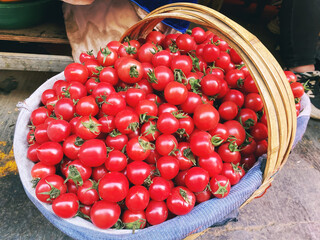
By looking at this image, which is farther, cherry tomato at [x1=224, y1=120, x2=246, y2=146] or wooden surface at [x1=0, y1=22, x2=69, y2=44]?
wooden surface at [x1=0, y1=22, x2=69, y2=44]

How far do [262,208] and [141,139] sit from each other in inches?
37.3

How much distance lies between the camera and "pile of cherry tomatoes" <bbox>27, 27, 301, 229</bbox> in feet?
2.63

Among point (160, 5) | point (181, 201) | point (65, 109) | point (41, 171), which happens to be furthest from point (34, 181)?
point (160, 5)

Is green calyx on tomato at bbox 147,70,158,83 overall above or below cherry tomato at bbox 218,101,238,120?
above

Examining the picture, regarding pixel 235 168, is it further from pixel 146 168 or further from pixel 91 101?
pixel 91 101

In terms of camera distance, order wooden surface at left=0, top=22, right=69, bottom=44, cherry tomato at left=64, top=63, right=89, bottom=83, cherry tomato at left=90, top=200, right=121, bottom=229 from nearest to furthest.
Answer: cherry tomato at left=90, top=200, right=121, bottom=229 → cherry tomato at left=64, top=63, right=89, bottom=83 → wooden surface at left=0, top=22, right=69, bottom=44

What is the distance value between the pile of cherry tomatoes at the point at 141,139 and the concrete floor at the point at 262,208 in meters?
0.47

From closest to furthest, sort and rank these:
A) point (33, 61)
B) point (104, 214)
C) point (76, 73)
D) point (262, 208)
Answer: point (104, 214) < point (76, 73) < point (262, 208) < point (33, 61)

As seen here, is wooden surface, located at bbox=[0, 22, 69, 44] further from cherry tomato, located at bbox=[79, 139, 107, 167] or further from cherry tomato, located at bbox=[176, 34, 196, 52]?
cherry tomato, located at bbox=[79, 139, 107, 167]

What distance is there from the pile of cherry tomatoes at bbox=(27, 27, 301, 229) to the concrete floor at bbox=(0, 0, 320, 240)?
47 centimetres

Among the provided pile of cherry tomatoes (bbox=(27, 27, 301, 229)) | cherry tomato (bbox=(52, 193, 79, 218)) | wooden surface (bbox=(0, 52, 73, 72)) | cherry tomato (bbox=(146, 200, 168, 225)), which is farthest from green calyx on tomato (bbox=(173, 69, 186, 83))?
wooden surface (bbox=(0, 52, 73, 72))

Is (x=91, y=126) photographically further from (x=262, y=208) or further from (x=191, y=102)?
(x=262, y=208)

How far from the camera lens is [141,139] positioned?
2.70ft

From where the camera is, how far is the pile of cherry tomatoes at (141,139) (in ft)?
2.63
